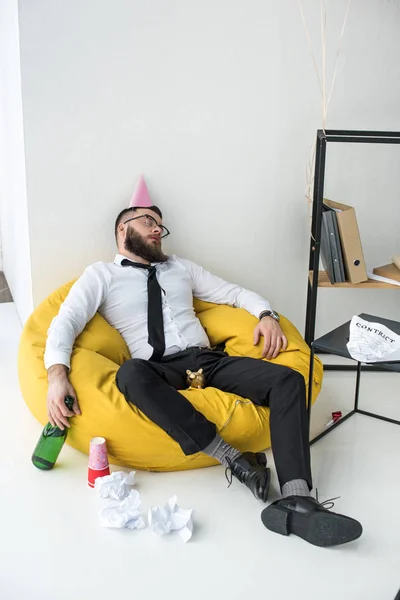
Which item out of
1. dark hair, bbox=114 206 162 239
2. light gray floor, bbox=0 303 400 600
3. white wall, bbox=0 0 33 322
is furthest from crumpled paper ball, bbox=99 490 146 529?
white wall, bbox=0 0 33 322

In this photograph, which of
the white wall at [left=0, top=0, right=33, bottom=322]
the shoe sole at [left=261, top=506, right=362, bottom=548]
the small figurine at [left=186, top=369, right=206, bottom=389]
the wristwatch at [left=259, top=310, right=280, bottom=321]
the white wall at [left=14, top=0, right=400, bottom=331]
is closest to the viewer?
the shoe sole at [left=261, top=506, right=362, bottom=548]

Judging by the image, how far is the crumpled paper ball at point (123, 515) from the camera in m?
2.07

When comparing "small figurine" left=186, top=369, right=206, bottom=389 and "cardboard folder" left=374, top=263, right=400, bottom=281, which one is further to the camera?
"cardboard folder" left=374, top=263, right=400, bottom=281

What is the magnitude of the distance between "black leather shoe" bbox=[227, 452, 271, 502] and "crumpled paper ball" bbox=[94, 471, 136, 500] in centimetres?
36

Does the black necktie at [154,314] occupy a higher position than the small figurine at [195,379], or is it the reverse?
the black necktie at [154,314]

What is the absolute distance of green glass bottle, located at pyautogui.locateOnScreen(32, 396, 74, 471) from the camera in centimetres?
235

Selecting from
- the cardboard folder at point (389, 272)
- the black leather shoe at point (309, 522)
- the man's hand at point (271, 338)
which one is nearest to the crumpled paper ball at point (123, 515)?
the black leather shoe at point (309, 522)

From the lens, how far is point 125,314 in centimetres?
279

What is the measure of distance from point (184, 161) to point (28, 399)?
A: 1334mm

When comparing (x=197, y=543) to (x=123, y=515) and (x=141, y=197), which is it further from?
(x=141, y=197)

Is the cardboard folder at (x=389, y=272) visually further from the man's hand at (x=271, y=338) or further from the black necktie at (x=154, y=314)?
the black necktie at (x=154, y=314)

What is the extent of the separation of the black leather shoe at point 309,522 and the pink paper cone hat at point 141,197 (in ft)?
5.03

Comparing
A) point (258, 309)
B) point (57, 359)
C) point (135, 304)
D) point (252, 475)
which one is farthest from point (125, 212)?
point (252, 475)

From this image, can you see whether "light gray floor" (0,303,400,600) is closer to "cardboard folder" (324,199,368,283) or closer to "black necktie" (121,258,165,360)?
"black necktie" (121,258,165,360)
